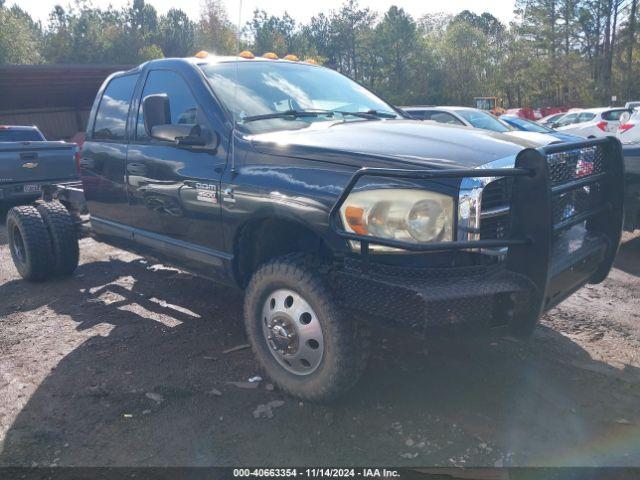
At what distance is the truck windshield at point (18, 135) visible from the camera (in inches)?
445

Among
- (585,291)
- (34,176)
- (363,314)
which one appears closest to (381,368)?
(363,314)

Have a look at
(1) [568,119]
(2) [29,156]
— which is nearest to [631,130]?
(2) [29,156]

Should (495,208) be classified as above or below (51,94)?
below

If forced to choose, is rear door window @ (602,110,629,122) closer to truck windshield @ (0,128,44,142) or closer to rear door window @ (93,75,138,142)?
truck windshield @ (0,128,44,142)

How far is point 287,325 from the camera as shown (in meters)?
3.29

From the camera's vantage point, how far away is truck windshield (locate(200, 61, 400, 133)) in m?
3.79

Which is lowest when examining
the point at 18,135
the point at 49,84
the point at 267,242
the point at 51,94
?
the point at 267,242

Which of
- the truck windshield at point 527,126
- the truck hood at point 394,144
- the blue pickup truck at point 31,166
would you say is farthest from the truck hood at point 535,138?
the truck windshield at point 527,126

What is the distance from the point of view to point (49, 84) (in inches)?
850

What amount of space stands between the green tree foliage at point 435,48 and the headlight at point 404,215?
112 feet

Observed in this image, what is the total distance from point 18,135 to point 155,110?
29.9 feet

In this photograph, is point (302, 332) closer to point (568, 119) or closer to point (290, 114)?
point (290, 114)

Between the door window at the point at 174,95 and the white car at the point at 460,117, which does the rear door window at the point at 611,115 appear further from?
the door window at the point at 174,95

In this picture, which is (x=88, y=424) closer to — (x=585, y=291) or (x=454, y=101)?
(x=585, y=291)
